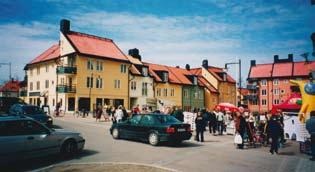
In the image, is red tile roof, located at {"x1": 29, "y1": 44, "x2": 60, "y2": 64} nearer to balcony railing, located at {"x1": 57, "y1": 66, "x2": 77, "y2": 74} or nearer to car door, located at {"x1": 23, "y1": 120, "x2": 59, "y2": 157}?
balcony railing, located at {"x1": 57, "y1": 66, "x2": 77, "y2": 74}

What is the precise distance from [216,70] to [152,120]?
6141 centimetres

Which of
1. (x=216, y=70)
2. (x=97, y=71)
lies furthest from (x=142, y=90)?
(x=216, y=70)

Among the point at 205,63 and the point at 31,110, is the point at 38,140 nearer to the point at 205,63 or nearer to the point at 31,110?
the point at 31,110

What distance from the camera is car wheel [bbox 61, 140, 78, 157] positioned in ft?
36.6

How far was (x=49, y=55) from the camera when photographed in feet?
167

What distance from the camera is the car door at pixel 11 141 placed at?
29.4ft

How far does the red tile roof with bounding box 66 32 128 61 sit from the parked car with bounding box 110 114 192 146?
99.7 feet

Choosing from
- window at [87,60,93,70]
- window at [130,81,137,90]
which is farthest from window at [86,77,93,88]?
window at [130,81,137,90]

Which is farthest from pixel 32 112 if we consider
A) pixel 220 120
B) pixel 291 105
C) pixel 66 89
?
pixel 66 89

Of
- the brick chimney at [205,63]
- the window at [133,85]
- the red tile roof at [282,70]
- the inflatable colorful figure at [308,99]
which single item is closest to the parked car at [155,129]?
the inflatable colorful figure at [308,99]

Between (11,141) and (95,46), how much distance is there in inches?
1589

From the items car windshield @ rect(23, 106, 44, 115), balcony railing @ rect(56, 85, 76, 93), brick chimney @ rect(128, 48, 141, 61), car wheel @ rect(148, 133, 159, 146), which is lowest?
car wheel @ rect(148, 133, 159, 146)

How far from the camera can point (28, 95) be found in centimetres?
5303

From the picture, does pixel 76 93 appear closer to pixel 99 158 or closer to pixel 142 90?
pixel 142 90
